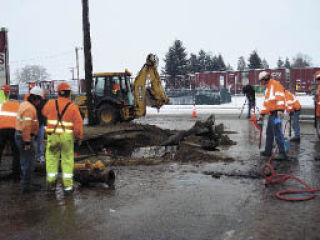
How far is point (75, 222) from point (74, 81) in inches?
1461

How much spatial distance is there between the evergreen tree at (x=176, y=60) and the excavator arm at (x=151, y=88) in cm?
4814

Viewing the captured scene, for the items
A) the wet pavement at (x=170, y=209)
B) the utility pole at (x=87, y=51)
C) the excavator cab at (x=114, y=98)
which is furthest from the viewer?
the excavator cab at (x=114, y=98)

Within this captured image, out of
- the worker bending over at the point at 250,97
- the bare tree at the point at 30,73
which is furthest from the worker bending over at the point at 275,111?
the bare tree at the point at 30,73

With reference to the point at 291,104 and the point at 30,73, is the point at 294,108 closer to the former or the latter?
the point at 291,104

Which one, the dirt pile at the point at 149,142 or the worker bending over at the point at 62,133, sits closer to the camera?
the worker bending over at the point at 62,133

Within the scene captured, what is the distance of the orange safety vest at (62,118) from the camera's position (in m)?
5.80

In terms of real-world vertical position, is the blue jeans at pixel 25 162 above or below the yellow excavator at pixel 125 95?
below

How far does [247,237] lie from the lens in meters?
3.79

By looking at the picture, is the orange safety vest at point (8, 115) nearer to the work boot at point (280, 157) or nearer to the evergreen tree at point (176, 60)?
the work boot at point (280, 157)

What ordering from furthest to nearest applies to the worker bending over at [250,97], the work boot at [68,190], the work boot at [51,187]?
1. the worker bending over at [250,97]
2. the work boot at [51,187]
3. the work boot at [68,190]

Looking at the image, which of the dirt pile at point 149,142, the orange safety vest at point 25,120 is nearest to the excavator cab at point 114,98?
the dirt pile at point 149,142

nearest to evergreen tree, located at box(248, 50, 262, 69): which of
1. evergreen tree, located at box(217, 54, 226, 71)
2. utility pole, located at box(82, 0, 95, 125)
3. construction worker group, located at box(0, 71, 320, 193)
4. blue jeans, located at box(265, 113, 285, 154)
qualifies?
evergreen tree, located at box(217, 54, 226, 71)

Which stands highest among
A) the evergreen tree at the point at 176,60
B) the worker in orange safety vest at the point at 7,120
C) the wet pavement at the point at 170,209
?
the evergreen tree at the point at 176,60

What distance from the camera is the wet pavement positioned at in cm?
402
